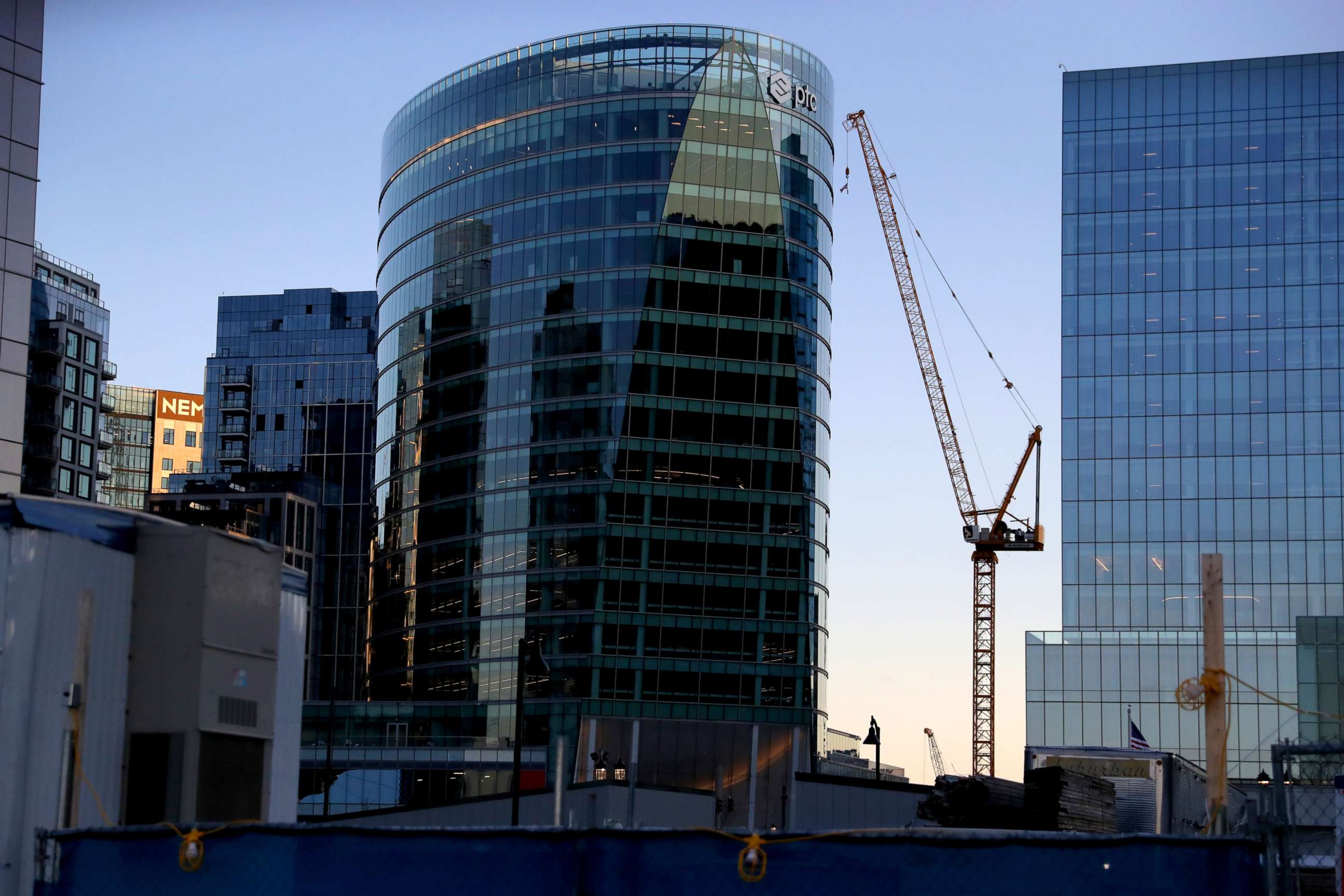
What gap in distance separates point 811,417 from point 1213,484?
126 feet

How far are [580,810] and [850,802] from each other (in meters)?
39.9

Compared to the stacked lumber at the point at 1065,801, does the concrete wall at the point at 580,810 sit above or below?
below

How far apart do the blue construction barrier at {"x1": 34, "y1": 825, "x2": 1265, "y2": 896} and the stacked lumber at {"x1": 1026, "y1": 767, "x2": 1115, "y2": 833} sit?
93.6 ft

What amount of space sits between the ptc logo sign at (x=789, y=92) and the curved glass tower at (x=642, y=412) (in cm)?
30

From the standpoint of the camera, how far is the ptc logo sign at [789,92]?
127 meters

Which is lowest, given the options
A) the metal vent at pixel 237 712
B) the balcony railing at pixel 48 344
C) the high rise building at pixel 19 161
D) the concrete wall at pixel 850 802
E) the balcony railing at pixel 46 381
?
the concrete wall at pixel 850 802

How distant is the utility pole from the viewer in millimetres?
11242

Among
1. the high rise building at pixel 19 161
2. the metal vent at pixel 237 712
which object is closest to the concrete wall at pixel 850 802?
the high rise building at pixel 19 161

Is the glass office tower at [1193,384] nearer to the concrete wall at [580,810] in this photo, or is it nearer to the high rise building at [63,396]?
the concrete wall at [580,810]

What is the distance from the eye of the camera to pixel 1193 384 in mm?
141375

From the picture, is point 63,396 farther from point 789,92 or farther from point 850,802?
point 850,802

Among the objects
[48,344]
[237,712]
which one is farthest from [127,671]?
[48,344]

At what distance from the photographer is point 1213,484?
140 metres

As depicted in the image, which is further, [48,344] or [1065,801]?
[48,344]
